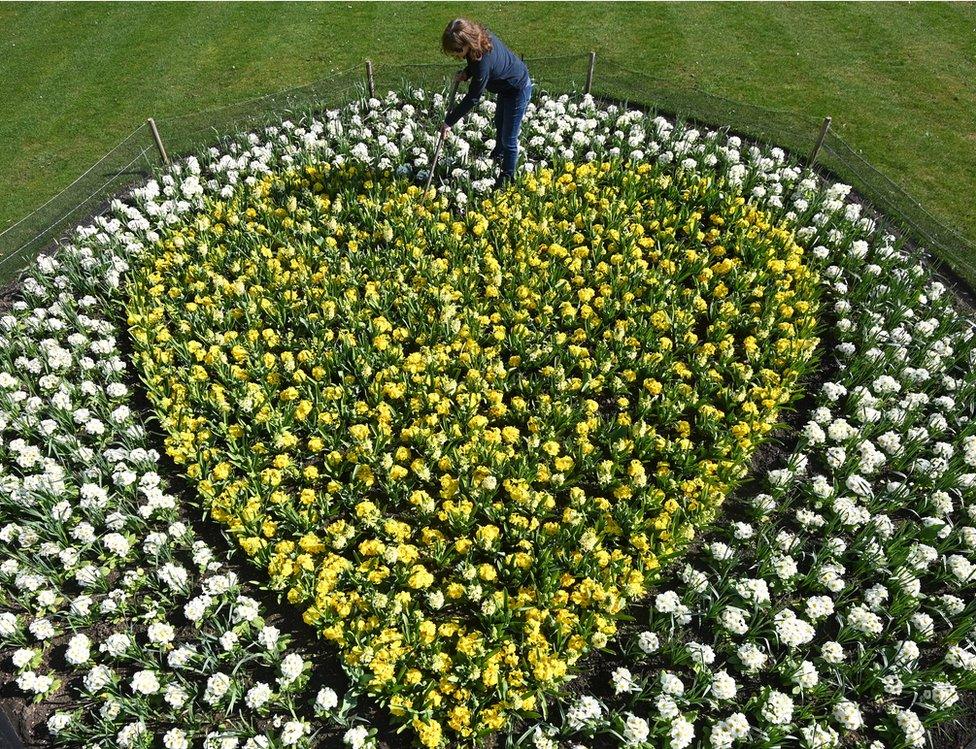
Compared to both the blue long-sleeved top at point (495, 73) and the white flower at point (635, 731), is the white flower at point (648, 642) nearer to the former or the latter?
the white flower at point (635, 731)

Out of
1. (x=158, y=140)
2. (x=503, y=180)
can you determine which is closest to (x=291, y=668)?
(x=503, y=180)

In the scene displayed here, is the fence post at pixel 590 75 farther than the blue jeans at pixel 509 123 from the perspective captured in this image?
Yes

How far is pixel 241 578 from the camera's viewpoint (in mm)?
4609

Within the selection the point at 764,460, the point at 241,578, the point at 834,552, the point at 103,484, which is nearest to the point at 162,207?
the point at 103,484

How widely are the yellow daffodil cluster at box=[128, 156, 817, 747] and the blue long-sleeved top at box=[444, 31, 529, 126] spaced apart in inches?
42.3

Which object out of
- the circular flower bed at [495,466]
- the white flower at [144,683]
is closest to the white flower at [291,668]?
the circular flower bed at [495,466]

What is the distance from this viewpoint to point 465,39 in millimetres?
5793

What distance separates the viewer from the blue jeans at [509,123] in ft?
22.1

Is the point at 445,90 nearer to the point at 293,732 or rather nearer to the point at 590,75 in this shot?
the point at 590,75

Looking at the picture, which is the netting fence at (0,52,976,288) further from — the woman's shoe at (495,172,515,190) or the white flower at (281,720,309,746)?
the white flower at (281,720,309,746)

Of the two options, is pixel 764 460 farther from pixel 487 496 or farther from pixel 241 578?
pixel 241 578

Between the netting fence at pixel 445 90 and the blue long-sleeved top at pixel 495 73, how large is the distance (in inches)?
103

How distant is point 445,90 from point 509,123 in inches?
97.3

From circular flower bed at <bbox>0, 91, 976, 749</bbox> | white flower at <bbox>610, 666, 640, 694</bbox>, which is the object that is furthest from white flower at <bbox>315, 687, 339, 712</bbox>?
white flower at <bbox>610, 666, 640, 694</bbox>
